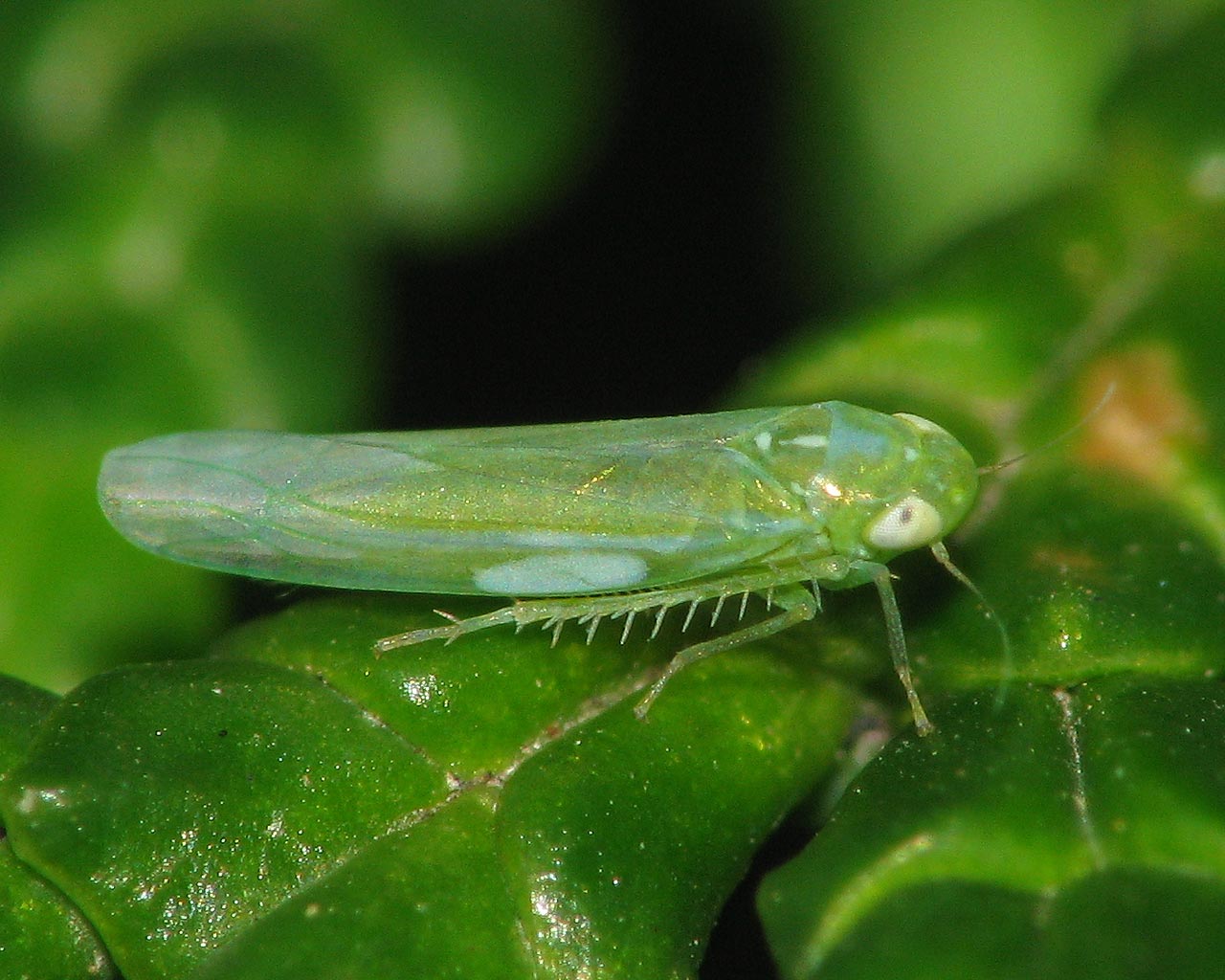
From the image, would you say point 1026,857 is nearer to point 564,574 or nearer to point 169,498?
point 564,574

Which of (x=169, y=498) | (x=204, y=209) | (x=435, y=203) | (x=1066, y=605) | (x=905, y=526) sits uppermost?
(x=204, y=209)

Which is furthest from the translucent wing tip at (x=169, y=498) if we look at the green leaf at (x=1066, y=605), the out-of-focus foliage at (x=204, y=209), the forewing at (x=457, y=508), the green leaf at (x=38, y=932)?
the green leaf at (x=1066, y=605)

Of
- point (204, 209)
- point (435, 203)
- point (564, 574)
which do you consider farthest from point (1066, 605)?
point (204, 209)

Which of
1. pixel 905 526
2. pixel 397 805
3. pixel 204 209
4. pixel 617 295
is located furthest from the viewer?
pixel 617 295

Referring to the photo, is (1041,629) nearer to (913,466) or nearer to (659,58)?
(913,466)

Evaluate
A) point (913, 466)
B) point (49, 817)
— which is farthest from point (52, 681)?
point (913, 466)

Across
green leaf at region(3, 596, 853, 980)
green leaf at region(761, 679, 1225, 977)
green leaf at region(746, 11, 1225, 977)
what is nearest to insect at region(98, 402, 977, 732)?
green leaf at region(746, 11, 1225, 977)
